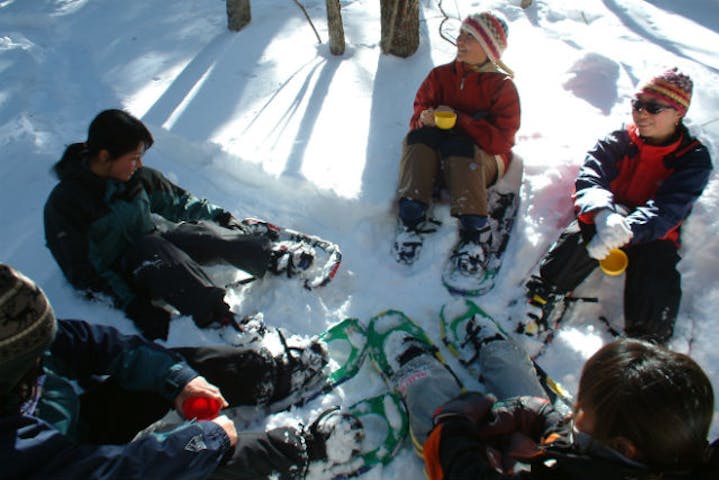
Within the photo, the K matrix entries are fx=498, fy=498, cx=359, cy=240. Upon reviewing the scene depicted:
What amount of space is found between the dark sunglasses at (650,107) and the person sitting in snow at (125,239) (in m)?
2.44

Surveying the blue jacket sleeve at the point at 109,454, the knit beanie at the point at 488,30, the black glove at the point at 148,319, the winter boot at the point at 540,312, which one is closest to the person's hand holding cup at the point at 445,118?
the knit beanie at the point at 488,30

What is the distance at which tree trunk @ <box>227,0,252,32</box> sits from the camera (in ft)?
18.3

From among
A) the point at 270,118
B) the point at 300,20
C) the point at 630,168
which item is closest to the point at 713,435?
the point at 630,168

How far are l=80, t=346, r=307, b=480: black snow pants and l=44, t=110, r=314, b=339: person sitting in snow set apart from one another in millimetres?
368

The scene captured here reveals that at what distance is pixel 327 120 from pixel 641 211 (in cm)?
254

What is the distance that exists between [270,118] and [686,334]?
11.2 ft

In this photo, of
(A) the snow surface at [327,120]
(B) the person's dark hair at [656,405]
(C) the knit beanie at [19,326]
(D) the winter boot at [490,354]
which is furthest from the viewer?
(A) the snow surface at [327,120]

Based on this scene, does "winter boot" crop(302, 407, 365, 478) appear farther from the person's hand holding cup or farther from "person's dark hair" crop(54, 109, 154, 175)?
the person's hand holding cup

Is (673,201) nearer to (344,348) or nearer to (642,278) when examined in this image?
(642,278)

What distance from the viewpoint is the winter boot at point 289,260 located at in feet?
9.99

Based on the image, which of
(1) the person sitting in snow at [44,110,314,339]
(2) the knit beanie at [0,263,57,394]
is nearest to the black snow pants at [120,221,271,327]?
(1) the person sitting in snow at [44,110,314,339]

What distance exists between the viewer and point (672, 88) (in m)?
2.68

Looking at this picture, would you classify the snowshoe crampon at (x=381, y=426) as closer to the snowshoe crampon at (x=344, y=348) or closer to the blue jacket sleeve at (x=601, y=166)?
the snowshoe crampon at (x=344, y=348)

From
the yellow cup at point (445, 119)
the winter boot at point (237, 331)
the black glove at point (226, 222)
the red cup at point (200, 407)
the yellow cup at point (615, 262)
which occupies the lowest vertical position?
the winter boot at point (237, 331)
